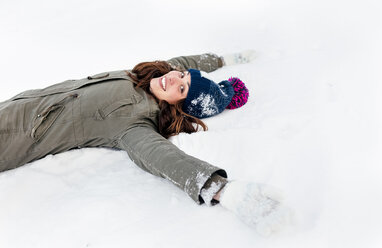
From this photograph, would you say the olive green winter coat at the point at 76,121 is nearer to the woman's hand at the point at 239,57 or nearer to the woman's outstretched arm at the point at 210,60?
the woman's outstretched arm at the point at 210,60

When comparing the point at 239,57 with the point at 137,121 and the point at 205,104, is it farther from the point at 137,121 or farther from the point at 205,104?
the point at 137,121

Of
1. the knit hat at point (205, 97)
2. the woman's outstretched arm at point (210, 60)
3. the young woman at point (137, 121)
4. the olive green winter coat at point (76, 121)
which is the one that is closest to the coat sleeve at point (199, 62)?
the woman's outstretched arm at point (210, 60)

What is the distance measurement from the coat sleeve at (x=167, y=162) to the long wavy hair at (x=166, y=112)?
0.16m

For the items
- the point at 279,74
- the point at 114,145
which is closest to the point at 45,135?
the point at 114,145

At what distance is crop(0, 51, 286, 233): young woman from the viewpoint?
109 centimetres

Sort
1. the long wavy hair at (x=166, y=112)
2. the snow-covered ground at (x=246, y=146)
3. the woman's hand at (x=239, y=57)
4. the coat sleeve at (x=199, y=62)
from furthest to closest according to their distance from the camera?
the woman's hand at (x=239, y=57)
the coat sleeve at (x=199, y=62)
the long wavy hair at (x=166, y=112)
the snow-covered ground at (x=246, y=146)

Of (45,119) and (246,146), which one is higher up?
(45,119)

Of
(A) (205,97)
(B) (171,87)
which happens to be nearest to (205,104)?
(A) (205,97)

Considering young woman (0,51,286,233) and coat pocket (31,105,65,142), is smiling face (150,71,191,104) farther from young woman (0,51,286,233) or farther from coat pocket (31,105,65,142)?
coat pocket (31,105,65,142)

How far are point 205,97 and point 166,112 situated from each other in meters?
0.25

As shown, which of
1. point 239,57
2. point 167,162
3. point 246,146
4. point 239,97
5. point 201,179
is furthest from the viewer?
point 239,57

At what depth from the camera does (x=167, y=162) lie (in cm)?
120

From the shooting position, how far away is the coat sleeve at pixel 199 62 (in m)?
2.36

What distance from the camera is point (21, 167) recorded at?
1.52 meters
